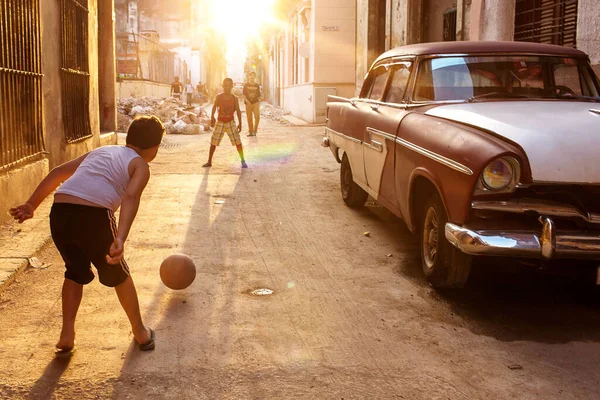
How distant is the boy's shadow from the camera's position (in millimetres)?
3111

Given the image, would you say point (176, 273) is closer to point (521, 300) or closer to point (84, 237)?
point (84, 237)

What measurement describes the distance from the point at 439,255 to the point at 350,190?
3.27 metres

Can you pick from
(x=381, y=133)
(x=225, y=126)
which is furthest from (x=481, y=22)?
(x=381, y=133)

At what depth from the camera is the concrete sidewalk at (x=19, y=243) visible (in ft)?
16.3

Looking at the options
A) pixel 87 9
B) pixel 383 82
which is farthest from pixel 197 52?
pixel 383 82

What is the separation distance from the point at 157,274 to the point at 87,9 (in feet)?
23.1

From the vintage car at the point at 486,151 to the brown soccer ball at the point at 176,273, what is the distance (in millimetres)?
1668

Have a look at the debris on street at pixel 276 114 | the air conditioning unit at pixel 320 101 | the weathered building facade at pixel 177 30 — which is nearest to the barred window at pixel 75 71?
the air conditioning unit at pixel 320 101

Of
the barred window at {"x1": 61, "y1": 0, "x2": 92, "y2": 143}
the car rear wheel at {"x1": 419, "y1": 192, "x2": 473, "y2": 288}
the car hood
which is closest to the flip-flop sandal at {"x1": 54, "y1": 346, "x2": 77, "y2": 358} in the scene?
the car rear wheel at {"x1": 419, "y1": 192, "x2": 473, "y2": 288}

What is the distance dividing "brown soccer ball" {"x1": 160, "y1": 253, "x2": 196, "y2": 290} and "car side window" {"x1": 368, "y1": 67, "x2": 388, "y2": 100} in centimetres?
297

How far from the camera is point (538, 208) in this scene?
13.1 ft

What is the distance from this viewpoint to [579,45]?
8383mm

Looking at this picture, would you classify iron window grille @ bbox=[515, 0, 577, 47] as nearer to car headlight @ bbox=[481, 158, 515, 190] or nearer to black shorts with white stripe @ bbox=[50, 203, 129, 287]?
car headlight @ bbox=[481, 158, 515, 190]

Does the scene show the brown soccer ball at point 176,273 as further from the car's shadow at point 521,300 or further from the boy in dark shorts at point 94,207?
the car's shadow at point 521,300
